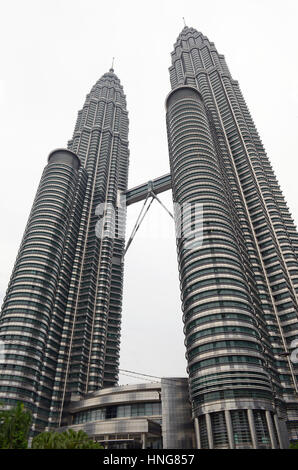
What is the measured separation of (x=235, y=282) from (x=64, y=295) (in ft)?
227

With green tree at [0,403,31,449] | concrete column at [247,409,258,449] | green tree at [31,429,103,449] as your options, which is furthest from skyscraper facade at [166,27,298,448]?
green tree at [0,403,31,449]

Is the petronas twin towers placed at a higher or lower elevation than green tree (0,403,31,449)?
higher

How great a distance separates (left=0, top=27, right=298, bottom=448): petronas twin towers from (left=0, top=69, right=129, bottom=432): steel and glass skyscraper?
43cm

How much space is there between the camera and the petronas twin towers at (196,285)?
70.9 meters

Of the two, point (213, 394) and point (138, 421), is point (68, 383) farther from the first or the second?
point (213, 394)

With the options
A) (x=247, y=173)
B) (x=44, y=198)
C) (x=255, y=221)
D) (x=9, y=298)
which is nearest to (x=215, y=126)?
(x=247, y=173)

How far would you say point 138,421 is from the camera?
7669 cm

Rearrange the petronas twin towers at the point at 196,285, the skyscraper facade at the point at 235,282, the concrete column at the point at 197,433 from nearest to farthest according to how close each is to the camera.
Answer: the skyscraper facade at the point at 235,282
the concrete column at the point at 197,433
the petronas twin towers at the point at 196,285

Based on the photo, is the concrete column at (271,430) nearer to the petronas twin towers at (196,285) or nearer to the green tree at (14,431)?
the petronas twin towers at (196,285)

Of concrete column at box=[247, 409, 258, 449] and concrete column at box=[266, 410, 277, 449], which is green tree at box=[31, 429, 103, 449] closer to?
concrete column at box=[247, 409, 258, 449]

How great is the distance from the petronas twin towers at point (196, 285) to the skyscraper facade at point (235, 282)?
1.11 ft

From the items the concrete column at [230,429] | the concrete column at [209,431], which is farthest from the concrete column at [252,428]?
the concrete column at [209,431]

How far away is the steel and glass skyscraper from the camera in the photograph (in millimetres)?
93250

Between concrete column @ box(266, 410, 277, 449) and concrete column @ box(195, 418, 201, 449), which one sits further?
concrete column @ box(195, 418, 201, 449)
